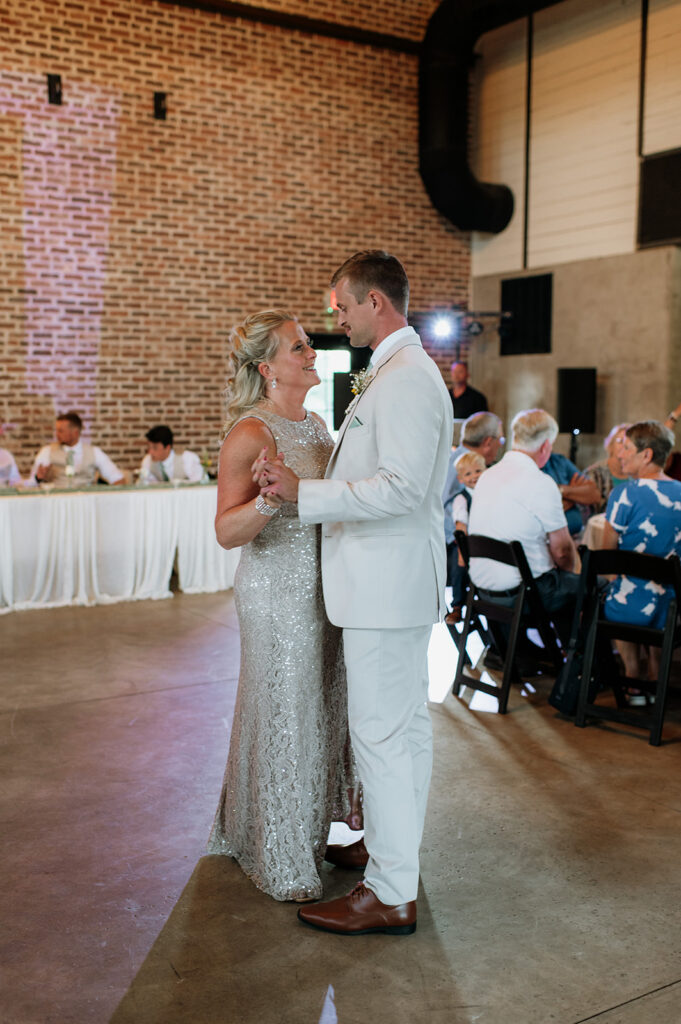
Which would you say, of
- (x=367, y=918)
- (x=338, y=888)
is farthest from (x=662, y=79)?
(x=367, y=918)

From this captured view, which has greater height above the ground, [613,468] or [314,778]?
[613,468]

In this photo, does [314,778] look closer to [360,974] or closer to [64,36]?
[360,974]

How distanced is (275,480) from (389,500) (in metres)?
0.31

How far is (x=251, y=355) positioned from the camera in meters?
2.96

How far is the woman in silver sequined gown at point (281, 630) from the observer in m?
2.90

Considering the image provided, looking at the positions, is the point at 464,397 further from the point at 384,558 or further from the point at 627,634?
the point at 384,558

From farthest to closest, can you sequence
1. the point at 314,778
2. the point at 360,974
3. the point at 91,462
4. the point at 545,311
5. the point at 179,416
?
the point at 545,311, the point at 179,416, the point at 91,462, the point at 314,778, the point at 360,974

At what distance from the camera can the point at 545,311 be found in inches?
430

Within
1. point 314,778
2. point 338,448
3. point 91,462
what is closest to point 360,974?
point 314,778

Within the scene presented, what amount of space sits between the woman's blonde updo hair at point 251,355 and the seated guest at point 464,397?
26.8 ft

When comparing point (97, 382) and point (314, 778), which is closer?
point (314, 778)

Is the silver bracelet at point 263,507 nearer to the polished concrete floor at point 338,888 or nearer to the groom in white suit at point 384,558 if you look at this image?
the groom in white suit at point 384,558

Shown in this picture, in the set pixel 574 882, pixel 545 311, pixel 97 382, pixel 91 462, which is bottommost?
pixel 574 882

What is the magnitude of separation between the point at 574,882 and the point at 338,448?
4.99 ft
